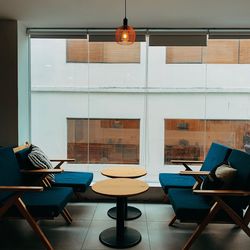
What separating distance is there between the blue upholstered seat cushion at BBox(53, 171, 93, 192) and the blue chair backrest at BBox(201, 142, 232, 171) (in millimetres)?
1519

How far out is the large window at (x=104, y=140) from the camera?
4.26 metres

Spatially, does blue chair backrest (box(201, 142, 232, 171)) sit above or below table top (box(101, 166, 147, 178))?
above

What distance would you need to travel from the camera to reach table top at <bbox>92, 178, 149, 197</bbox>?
8.42ft

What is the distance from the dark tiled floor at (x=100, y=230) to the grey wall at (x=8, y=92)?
122 centimetres

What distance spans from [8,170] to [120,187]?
1227mm

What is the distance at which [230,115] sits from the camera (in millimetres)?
4160

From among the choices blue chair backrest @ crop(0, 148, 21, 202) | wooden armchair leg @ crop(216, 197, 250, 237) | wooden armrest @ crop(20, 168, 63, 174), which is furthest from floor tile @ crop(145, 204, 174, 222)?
blue chair backrest @ crop(0, 148, 21, 202)

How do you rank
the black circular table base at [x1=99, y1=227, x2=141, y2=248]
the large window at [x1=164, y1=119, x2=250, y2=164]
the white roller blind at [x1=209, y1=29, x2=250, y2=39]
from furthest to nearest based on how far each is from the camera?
the large window at [x1=164, y1=119, x2=250, y2=164], the white roller blind at [x1=209, y1=29, x2=250, y2=39], the black circular table base at [x1=99, y1=227, x2=141, y2=248]

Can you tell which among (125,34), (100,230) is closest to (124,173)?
(100,230)

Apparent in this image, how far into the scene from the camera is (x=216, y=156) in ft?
10.8

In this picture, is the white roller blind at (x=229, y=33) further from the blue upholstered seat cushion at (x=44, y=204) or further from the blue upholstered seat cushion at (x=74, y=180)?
the blue upholstered seat cushion at (x=44, y=204)

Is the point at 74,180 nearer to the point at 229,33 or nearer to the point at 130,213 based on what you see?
the point at 130,213

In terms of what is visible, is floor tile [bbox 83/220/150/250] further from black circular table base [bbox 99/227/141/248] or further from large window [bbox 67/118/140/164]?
large window [bbox 67/118/140/164]

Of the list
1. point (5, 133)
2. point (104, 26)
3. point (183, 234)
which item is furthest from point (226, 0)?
point (5, 133)
